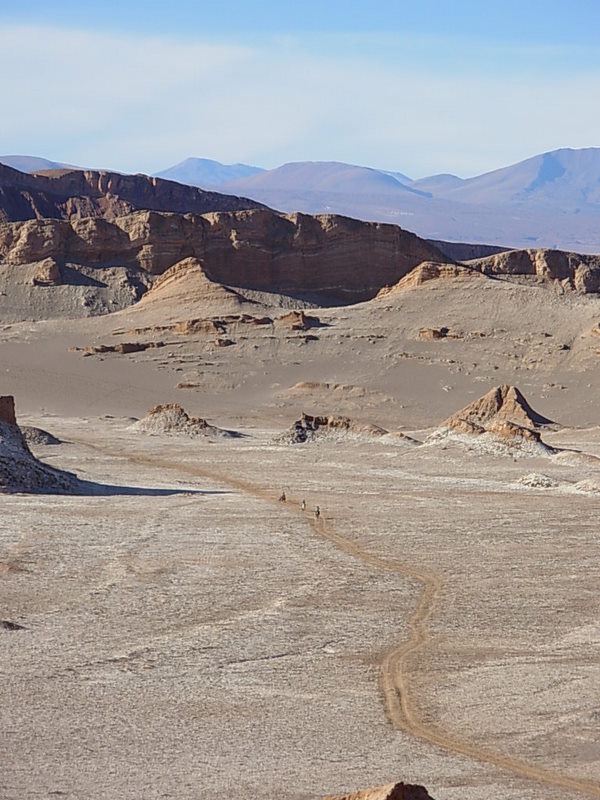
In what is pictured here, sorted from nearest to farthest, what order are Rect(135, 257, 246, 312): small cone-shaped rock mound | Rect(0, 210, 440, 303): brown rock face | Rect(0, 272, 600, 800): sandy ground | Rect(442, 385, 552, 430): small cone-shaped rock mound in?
Rect(0, 272, 600, 800): sandy ground
Rect(442, 385, 552, 430): small cone-shaped rock mound
Rect(135, 257, 246, 312): small cone-shaped rock mound
Rect(0, 210, 440, 303): brown rock face

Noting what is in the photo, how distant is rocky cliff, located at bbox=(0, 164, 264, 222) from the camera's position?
4210 inches

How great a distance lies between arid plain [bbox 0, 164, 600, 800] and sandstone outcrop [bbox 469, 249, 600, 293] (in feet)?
121

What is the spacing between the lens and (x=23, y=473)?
2353 centimetres

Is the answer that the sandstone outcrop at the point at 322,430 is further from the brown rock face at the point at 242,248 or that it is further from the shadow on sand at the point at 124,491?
the brown rock face at the point at 242,248

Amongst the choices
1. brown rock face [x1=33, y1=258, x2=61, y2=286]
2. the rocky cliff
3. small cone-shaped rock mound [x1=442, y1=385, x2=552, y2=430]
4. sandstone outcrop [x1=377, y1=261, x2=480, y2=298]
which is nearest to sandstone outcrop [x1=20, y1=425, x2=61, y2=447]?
small cone-shaped rock mound [x1=442, y1=385, x2=552, y2=430]

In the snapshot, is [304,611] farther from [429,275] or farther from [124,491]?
[429,275]

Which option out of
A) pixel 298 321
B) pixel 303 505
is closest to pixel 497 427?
pixel 303 505

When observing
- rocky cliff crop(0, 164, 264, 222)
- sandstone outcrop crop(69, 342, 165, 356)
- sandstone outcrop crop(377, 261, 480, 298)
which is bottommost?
sandstone outcrop crop(69, 342, 165, 356)

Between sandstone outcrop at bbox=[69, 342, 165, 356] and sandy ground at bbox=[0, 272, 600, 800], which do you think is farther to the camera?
sandstone outcrop at bbox=[69, 342, 165, 356]

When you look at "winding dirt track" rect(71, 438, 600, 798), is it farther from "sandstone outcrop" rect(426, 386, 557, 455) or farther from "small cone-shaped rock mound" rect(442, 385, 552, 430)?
"small cone-shaped rock mound" rect(442, 385, 552, 430)

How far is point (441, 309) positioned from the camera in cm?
6053

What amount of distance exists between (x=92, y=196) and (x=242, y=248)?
43299mm

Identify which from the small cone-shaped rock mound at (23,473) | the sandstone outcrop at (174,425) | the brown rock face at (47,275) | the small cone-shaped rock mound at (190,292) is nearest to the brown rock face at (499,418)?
the sandstone outcrop at (174,425)

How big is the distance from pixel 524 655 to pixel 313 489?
13453 millimetres
